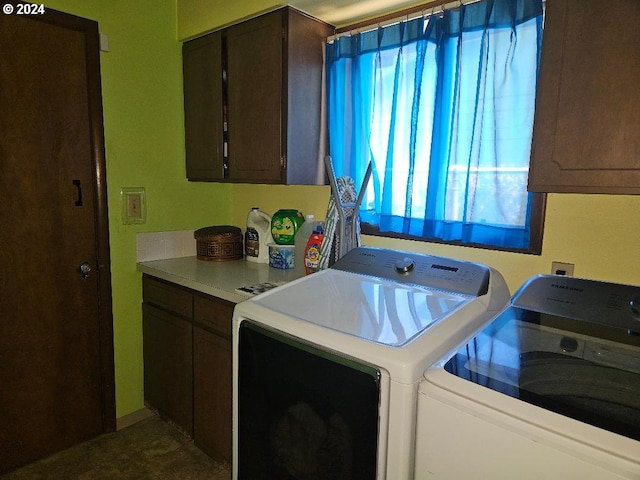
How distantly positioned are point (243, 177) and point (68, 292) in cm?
102

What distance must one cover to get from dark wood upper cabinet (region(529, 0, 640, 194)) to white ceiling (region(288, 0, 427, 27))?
2.67 ft

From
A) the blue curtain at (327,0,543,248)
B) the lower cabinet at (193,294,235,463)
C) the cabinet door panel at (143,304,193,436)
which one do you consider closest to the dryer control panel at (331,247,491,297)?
the blue curtain at (327,0,543,248)

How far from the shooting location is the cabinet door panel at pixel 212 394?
70.6 inches

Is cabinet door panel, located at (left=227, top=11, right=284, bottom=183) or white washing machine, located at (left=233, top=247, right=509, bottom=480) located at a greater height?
cabinet door panel, located at (left=227, top=11, right=284, bottom=183)

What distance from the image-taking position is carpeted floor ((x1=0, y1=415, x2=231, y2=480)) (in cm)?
190

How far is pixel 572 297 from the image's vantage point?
1.21 m

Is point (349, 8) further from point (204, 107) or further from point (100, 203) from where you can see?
point (100, 203)

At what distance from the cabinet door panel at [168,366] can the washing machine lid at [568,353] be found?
4.65ft

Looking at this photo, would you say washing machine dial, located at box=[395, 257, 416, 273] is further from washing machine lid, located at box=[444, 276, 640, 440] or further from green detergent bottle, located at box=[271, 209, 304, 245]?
green detergent bottle, located at box=[271, 209, 304, 245]

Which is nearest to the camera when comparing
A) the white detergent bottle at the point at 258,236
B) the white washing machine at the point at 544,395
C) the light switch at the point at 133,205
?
the white washing machine at the point at 544,395

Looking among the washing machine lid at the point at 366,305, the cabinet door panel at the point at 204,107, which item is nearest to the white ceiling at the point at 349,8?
the cabinet door panel at the point at 204,107

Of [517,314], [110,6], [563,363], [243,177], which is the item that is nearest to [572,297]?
[517,314]

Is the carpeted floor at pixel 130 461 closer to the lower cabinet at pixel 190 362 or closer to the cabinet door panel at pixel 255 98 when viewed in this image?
the lower cabinet at pixel 190 362

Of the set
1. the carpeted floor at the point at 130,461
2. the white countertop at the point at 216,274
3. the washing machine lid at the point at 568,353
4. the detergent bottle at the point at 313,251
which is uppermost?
the detergent bottle at the point at 313,251
